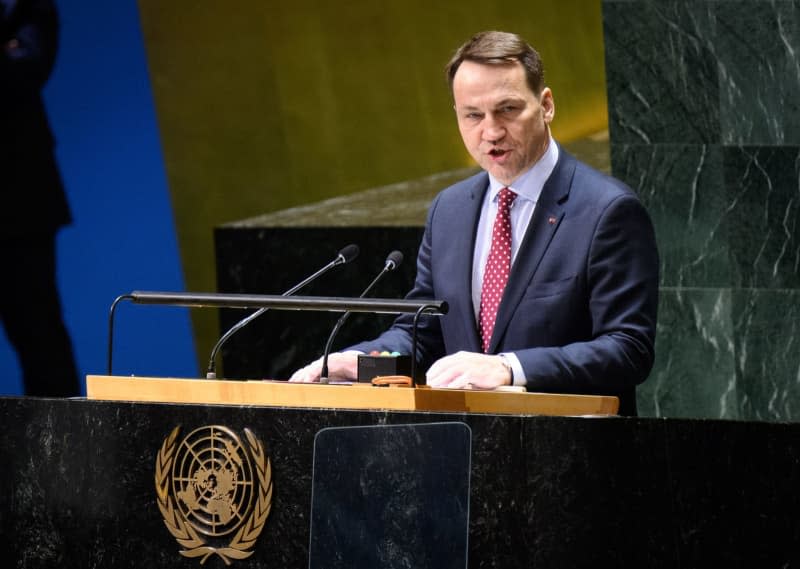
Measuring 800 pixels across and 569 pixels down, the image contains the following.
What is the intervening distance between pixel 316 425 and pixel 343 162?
3166 millimetres

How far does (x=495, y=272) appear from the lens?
3139mm

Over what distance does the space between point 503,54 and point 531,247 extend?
0.47 m

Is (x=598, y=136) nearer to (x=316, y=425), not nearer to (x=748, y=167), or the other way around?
(x=748, y=167)

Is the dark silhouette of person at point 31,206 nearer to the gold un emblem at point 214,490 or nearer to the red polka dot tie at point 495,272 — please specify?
the red polka dot tie at point 495,272

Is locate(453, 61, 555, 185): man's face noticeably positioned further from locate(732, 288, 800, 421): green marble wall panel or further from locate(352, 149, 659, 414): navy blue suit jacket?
locate(732, 288, 800, 421): green marble wall panel

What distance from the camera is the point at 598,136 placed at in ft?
17.1

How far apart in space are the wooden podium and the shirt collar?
2.74 ft

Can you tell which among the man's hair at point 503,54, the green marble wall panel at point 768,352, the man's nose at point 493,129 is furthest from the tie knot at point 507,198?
the green marble wall panel at point 768,352

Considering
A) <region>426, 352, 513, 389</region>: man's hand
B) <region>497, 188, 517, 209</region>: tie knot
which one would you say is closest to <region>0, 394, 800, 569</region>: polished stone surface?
<region>426, 352, 513, 389</region>: man's hand

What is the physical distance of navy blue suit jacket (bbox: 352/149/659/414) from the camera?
296 cm

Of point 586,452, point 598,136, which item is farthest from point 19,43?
point 586,452

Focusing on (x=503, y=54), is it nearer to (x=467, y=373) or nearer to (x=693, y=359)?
(x=467, y=373)

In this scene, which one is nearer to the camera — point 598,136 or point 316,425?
point 316,425

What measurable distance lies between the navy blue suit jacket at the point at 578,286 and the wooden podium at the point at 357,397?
47cm
